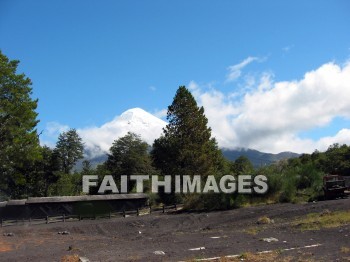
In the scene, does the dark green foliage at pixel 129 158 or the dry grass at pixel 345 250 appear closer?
the dry grass at pixel 345 250

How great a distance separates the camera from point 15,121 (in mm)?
33219

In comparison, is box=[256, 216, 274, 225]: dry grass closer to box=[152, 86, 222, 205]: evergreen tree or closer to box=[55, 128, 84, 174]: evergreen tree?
box=[152, 86, 222, 205]: evergreen tree

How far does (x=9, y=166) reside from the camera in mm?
33750

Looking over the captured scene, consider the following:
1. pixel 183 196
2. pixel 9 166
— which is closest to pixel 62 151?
pixel 183 196

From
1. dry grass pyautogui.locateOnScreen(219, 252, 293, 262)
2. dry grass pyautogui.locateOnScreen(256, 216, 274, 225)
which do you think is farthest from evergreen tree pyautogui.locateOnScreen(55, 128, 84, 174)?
dry grass pyautogui.locateOnScreen(219, 252, 293, 262)

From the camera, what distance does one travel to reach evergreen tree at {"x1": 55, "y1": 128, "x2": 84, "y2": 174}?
70188mm

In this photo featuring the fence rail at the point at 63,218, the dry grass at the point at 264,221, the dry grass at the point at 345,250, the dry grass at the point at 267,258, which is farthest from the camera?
the fence rail at the point at 63,218

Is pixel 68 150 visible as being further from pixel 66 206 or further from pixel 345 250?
pixel 345 250

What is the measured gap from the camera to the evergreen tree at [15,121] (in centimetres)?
3266

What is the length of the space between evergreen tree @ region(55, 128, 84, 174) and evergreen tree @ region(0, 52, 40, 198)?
3516 centimetres

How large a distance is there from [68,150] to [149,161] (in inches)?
560

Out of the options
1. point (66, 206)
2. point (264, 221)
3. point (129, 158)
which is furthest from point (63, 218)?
point (129, 158)

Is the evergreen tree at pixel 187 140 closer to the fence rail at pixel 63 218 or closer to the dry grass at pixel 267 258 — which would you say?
the fence rail at pixel 63 218

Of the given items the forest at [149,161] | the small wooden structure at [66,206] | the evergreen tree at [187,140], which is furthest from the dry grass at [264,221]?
the evergreen tree at [187,140]
